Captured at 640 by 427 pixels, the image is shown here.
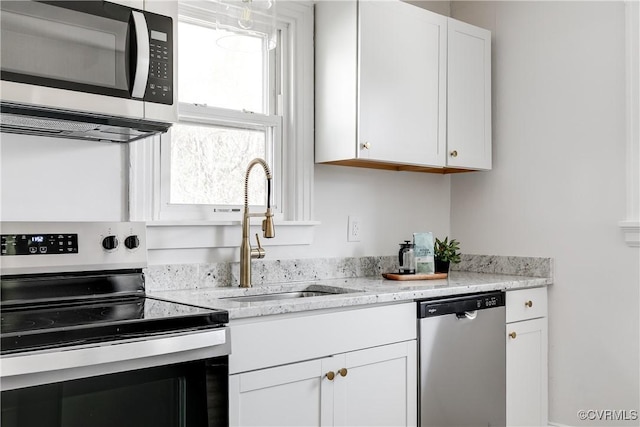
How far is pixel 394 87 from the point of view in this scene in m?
2.69

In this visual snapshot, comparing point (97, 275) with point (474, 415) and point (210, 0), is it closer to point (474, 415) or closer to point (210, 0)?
point (210, 0)

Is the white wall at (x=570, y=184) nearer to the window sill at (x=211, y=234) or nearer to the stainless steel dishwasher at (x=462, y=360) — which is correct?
the stainless steel dishwasher at (x=462, y=360)

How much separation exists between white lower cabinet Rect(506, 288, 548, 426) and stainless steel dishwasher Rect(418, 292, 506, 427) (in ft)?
0.23

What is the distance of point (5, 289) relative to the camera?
5.82 ft

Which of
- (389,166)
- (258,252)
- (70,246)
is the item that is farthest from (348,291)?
(70,246)

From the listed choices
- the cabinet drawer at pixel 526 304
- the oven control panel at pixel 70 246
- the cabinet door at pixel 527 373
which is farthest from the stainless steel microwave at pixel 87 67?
the cabinet door at pixel 527 373

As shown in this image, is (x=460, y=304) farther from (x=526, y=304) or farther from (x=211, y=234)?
(x=211, y=234)

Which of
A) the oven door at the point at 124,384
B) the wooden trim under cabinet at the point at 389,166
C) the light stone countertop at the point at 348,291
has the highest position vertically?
the wooden trim under cabinet at the point at 389,166

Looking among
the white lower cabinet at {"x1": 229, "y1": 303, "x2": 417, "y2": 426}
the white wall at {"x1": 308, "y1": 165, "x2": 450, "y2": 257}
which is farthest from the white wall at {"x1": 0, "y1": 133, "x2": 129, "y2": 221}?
the white wall at {"x1": 308, "y1": 165, "x2": 450, "y2": 257}

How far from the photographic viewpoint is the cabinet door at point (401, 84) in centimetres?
258

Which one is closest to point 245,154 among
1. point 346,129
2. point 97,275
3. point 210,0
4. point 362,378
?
point 346,129

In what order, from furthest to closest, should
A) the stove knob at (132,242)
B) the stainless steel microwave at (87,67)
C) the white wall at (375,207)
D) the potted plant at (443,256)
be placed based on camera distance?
the potted plant at (443,256) → the white wall at (375,207) → the stove knob at (132,242) → the stainless steel microwave at (87,67)

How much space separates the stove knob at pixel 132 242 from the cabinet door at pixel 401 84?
977 millimetres

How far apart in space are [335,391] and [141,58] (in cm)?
121
